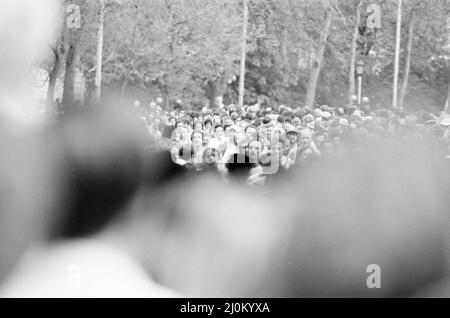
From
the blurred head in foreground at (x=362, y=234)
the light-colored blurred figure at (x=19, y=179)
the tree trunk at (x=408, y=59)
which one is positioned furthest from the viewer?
the tree trunk at (x=408, y=59)

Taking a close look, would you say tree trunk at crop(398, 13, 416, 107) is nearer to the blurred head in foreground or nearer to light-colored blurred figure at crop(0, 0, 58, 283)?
light-colored blurred figure at crop(0, 0, 58, 283)

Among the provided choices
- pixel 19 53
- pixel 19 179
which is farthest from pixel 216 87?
pixel 19 179

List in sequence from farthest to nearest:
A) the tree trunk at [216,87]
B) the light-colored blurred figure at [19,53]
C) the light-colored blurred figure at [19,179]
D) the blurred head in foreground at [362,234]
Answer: the tree trunk at [216,87], the light-colored blurred figure at [19,53], the light-colored blurred figure at [19,179], the blurred head in foreground at [362,234]

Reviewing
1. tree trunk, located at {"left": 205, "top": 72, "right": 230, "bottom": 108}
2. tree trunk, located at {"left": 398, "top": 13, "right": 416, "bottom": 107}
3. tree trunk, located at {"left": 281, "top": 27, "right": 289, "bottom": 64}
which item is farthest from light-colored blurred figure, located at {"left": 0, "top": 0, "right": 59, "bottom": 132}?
tree trunk, located at {"left": 281, "top": 27, "right": 289, "bottom": 64}

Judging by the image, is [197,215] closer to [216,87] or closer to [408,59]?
[216,87]

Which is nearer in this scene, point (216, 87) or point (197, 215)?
point (197, 215)

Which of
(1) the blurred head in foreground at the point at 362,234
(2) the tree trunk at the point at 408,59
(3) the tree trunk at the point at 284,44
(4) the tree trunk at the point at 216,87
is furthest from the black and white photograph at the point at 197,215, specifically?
(3) the tree trunk at the point at 284,44

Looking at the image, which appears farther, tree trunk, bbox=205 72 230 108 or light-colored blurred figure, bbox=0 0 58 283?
tree trunk, bbox=205 72 230 108

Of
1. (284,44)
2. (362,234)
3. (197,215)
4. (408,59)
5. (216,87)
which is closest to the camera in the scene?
(362,234)

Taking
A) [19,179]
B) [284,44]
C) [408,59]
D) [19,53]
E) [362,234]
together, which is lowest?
[362,234]

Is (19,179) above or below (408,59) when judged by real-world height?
below

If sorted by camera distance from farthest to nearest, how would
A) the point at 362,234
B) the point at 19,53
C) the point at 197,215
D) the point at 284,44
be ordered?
the point at 284,44, the point at 19,53, the point at 197,215, the point at 362,234

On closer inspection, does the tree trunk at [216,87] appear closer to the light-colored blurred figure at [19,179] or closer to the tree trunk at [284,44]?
the tree trunk at [284,44]
